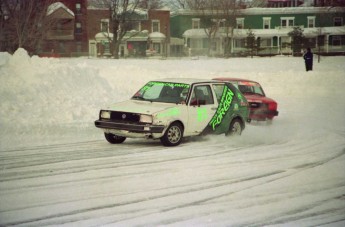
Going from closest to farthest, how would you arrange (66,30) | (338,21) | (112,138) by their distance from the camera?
(66,30)
(338,21)
(112,138)

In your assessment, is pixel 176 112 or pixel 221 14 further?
pixel 176 112

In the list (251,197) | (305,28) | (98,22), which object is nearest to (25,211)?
(251,197)

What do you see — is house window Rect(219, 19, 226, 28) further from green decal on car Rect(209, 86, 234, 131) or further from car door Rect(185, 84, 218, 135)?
green decal on car Rect(209, 86, 234, 131)

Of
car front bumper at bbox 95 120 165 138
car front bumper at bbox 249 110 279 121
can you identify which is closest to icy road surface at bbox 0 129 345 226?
car front bumper at bbox 95 120 165 138

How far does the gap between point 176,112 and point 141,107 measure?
61 centimetres

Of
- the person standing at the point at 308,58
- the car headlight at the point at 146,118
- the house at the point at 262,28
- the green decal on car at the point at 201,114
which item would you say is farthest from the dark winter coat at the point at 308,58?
the car headlight at the point at 146,118

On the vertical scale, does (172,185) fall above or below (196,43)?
below

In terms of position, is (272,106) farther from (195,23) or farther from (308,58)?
(195,23)

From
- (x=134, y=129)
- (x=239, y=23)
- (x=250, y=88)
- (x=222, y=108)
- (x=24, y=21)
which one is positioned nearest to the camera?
(x=24, y=21)

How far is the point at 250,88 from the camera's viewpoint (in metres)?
12.9

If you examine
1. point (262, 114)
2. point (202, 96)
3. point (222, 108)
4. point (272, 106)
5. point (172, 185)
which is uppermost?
point (202, 96)

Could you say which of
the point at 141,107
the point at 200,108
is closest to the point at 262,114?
the point at 200,108

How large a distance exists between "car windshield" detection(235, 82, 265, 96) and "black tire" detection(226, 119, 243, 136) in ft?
6.76

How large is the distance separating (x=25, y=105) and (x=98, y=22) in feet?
10.6
